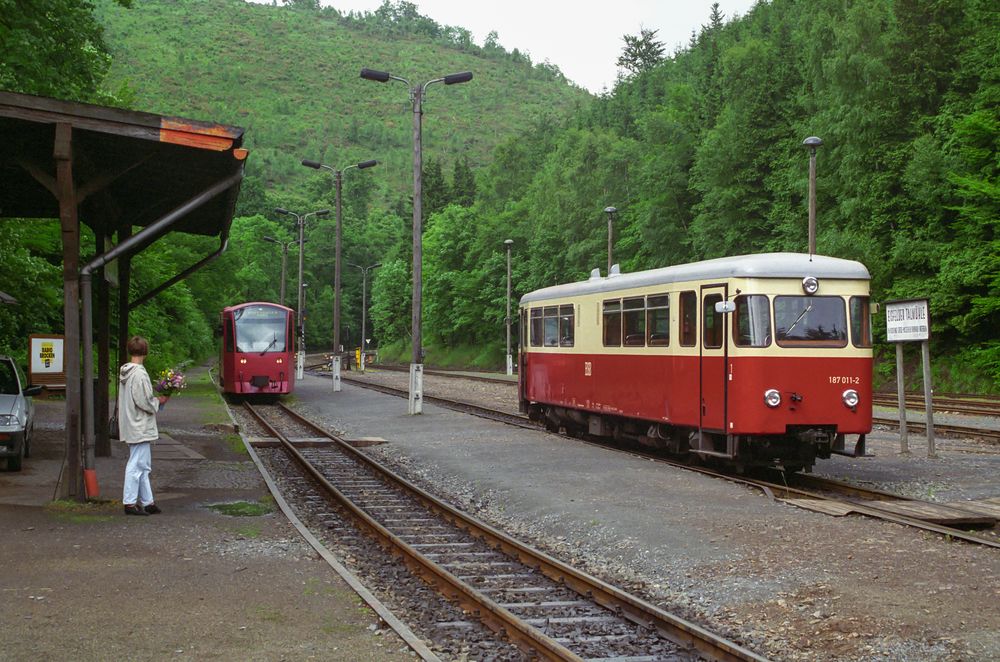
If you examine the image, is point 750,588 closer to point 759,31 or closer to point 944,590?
point 944,590

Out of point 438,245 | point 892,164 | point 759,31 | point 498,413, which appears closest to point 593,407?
point 498,413

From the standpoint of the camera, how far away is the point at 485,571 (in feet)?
31.6

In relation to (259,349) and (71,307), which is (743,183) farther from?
(71,307)

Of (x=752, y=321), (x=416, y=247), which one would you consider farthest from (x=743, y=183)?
(x=752, y=321)

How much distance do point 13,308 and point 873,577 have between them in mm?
22820

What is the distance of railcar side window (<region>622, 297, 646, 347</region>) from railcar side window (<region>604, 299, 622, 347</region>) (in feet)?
0.90

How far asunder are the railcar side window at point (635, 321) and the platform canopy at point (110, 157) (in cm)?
641

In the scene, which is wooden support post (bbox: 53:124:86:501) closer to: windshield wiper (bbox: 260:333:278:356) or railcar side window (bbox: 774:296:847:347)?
railcar side window (bbox: 774:296:847:347)

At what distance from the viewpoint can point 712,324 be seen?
15125 mm

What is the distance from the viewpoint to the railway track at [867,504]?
1126 cm

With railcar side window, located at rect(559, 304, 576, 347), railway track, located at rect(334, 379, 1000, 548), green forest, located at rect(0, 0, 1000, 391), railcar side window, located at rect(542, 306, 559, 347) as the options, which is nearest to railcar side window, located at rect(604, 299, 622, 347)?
railcar side window, located at rect(559, 304, 576, 347)

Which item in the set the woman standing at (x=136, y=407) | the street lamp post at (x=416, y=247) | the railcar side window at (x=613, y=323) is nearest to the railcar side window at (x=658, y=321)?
the railcar side window at (x=613, y=323)

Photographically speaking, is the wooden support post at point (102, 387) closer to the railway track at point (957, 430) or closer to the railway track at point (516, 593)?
the railway track at point (516, 593)

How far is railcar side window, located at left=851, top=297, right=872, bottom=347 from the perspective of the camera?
14742mm
